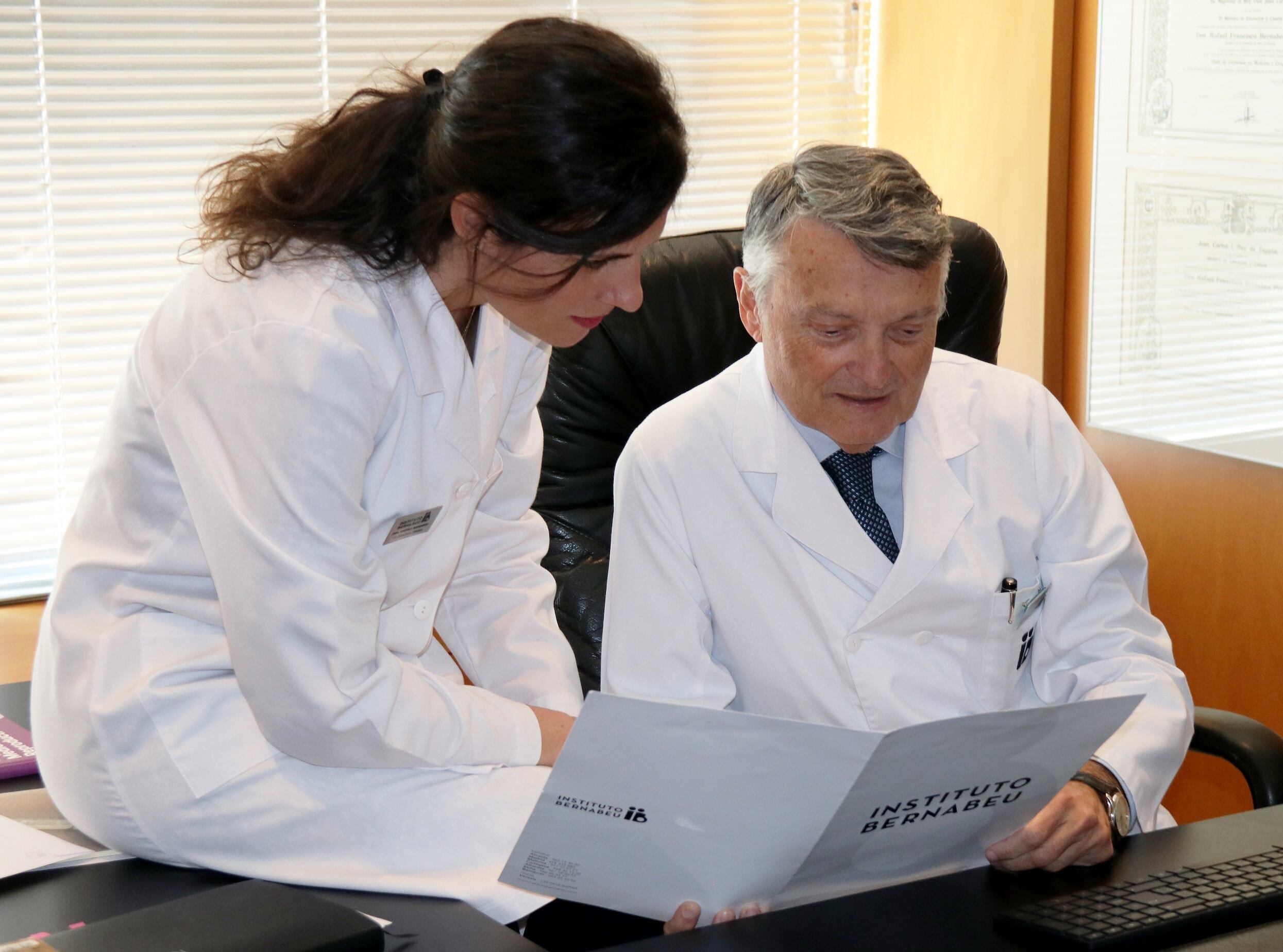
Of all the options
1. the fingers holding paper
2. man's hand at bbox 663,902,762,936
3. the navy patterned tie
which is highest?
the navy patterned tie

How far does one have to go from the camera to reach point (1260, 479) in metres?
2.30

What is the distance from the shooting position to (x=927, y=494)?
1.56m

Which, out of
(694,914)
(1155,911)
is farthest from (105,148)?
(1155,911)

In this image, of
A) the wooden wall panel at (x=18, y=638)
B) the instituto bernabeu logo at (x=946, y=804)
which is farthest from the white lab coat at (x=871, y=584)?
the wooden wall panel at (x=18, y=638)

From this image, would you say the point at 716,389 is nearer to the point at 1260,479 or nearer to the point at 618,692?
the point at 618,692

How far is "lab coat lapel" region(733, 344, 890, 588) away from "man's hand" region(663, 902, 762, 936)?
0.52m

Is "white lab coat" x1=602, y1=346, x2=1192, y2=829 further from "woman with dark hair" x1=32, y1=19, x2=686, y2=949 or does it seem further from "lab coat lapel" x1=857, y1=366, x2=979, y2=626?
"woman with dark hair" x1=32, y1=19, x2=686, y2=949

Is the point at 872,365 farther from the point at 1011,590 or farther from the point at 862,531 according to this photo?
the point at 1011,590

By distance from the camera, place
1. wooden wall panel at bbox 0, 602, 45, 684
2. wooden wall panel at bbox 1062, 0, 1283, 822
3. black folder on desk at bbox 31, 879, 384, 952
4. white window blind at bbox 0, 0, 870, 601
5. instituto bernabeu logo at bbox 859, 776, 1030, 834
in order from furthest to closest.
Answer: white window blind at bbox 0, 0, 870, 601
wooden wall panel at bbox 1062, 0, 1283, 822
wooden wall panel at bbox 0, 602, 45, 684
instituto bernabeu logo at bbox 859, 776, 1030, 834
black folder on desk at bbox 31, 879, 384, 952

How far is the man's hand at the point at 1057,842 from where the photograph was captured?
1.08 m

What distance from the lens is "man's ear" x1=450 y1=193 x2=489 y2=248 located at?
1139 millimetres

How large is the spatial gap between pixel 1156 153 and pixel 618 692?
1.55 meters

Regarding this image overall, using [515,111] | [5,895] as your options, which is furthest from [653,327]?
[5,895]

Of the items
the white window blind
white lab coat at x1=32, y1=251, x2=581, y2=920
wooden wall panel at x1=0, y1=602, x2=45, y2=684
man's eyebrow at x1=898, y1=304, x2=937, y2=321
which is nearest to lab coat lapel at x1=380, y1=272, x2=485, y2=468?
white lab coat at x1=32, y1=251, x2=581, y2=920
